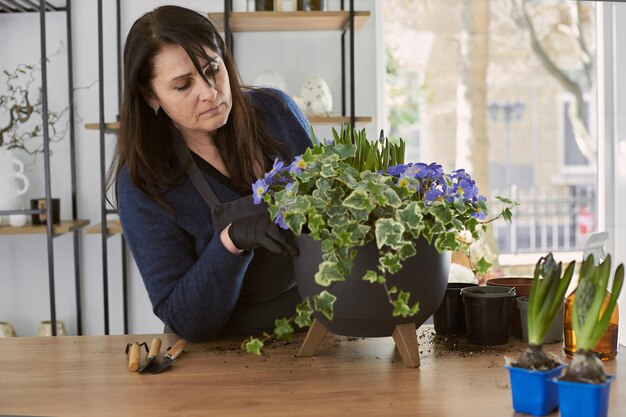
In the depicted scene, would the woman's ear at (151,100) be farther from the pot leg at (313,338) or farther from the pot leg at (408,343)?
the pot leg at (408,343)

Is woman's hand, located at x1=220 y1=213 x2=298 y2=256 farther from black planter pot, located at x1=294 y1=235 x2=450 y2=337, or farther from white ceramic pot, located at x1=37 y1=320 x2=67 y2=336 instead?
white ceramic pot, located at x1=37 y1=320 x2=67 y2=336

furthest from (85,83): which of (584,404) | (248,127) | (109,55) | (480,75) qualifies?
(480,75)

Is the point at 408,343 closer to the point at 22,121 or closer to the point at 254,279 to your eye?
the point at 254,279

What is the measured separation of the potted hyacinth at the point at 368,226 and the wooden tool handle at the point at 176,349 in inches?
6.8

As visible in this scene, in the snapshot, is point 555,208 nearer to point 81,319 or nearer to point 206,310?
point 81,319

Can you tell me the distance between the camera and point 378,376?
1.37 metres

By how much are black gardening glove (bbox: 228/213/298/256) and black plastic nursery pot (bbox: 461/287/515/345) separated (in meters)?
0.36

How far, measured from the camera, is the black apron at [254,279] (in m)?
1.84

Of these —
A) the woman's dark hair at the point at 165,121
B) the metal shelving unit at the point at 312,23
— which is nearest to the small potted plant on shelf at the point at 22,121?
the metal shelving unit at the point at 312,23

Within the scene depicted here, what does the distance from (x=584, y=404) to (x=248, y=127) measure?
3.55 feet

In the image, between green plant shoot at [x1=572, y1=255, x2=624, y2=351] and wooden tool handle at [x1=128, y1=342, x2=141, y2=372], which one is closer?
green plant shoot at [x1=572, y1=255, x2=624, y2=351]

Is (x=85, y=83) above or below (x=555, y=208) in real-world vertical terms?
above

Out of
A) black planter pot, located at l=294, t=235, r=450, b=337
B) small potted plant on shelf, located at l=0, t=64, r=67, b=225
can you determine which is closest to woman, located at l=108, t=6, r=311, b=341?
black planter pot, located at l=294, t=235, r=450, b=337

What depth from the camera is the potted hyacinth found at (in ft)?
4.22
